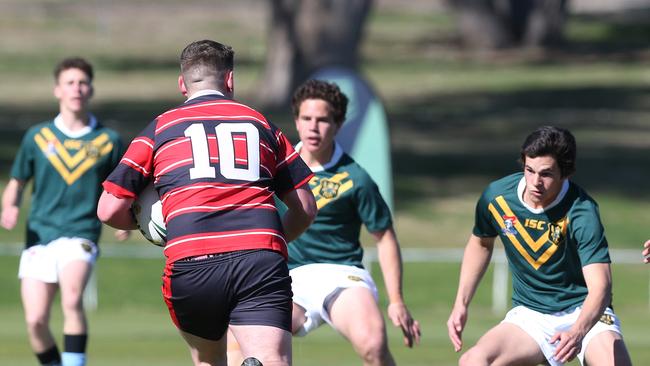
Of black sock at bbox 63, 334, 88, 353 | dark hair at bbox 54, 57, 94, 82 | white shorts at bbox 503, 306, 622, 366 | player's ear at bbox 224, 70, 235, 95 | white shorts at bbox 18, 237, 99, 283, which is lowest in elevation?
black sock at bbox 63, 334, 88, 353

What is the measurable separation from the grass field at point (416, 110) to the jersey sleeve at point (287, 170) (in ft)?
18.6

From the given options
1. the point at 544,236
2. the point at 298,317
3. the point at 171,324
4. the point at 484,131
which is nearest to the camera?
the point at 544,236

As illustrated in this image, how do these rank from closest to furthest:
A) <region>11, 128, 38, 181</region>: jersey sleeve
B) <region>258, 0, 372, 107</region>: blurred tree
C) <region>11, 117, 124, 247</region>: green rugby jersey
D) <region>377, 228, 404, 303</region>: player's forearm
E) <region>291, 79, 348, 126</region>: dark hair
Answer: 1. <region>377, 228, 404, 303</region>: player's forearm
2. <region>291, 79, 348, 126</region>: dark hair
3. <region>11, 117, 124, 247</region>: green rugby jersey
4. <region>11, 128, 38, 181</region>: jersey sleeve
5. <region>258, 0, 372, 107</region>: blurred tree

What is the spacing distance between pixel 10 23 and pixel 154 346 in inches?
1846

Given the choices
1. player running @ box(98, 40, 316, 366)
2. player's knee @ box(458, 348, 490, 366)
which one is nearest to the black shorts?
player running @ box(98, 40, 316, 366)

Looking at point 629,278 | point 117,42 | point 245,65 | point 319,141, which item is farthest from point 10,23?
point 319,141

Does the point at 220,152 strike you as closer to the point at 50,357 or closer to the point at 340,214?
the point at 340,214

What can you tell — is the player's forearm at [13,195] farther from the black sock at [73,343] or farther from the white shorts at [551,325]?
the white shorts at [551,325]

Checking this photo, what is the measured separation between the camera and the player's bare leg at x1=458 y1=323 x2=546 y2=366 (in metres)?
7.76

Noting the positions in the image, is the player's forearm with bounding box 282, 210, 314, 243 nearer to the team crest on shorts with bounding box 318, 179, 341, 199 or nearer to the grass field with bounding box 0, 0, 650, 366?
the team crest on shorts with bounding box 318, 179, 341, 199

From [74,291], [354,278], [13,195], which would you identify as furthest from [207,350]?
[13,195]

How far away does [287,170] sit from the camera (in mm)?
7043

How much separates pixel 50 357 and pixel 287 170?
13.2 ft

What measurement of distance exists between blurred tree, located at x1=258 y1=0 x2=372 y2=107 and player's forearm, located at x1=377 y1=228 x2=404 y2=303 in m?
20.3
